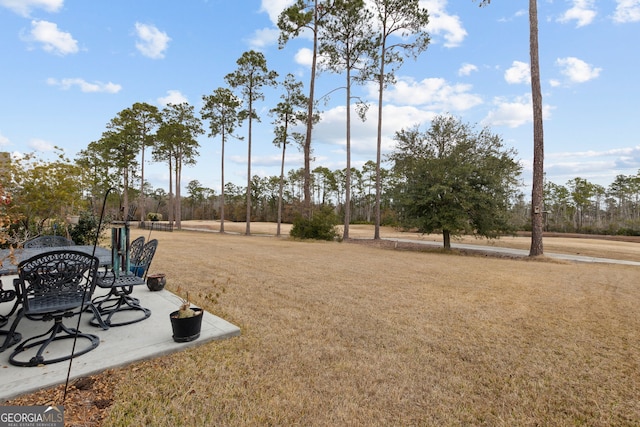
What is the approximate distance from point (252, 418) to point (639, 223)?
4563cm

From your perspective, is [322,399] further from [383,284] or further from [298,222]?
[298,222]

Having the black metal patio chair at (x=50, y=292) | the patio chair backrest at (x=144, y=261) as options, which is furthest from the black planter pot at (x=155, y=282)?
the black metal patio chair at (x=50, y=292)

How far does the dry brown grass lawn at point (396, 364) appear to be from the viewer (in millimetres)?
1985

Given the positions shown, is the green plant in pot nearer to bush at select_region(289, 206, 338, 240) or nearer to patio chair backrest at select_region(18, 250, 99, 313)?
patio chair backrest at select_region(18, 250, 99, 313)

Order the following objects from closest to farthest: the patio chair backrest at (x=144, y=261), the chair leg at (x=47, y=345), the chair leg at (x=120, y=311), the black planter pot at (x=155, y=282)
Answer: the chair leg at (x=47, y=345) < the chair leg at (x=120, y=311) < the patio chair backrest at (x=144, y=261) < the black planter pot at (x=155, y=282)

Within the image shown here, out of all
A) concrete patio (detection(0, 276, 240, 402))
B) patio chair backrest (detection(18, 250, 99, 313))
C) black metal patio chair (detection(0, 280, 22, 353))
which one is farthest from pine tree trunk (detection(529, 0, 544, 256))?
black metal patio chair (detection(0, 280, 22, 353))

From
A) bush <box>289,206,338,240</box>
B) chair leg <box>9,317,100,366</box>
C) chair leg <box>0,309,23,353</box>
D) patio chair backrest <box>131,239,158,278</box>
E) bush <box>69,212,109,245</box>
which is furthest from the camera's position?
bush <box>289,206,338,240</box>

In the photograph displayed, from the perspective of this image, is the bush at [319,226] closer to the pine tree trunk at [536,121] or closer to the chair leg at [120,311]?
the pine tree trunk at [536,121]

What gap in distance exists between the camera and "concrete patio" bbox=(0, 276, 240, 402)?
84.2 inches

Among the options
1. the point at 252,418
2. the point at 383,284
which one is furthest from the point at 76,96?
the point at 252,418

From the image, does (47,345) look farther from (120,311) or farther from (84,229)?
(84,229)

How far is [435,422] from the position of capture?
6.25 ft

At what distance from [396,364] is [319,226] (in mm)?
14257

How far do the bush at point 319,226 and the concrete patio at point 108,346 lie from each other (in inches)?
514
